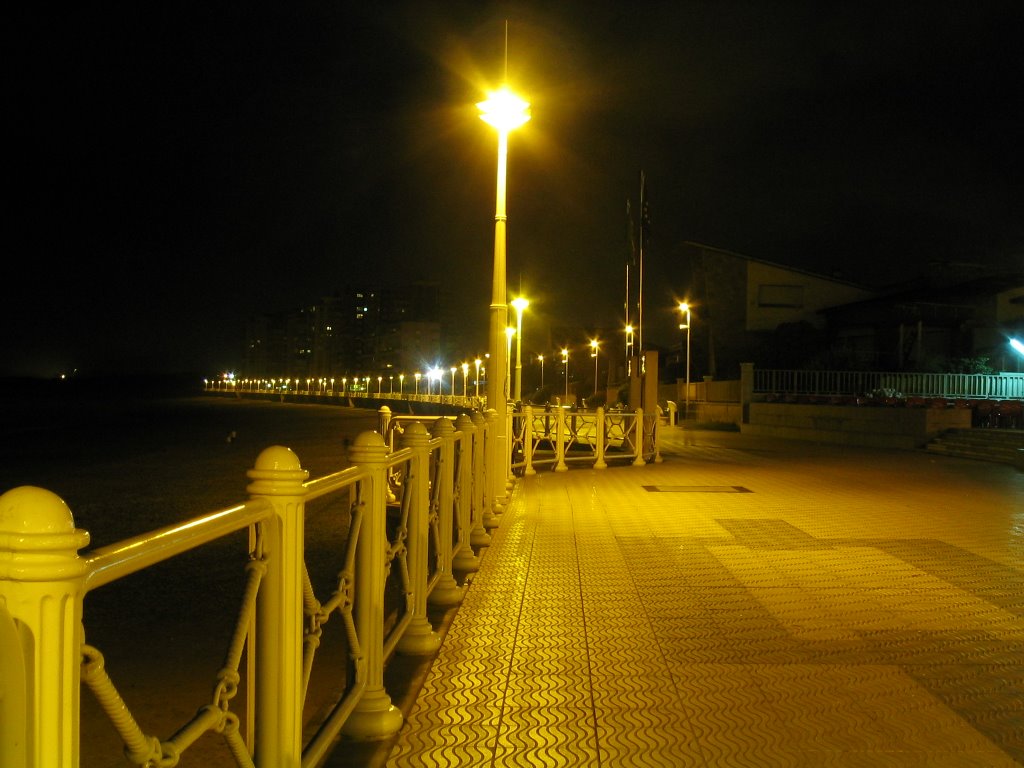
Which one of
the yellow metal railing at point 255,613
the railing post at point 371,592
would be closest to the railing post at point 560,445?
the yellow metal railing at point 255,613

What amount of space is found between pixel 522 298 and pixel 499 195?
2107cm

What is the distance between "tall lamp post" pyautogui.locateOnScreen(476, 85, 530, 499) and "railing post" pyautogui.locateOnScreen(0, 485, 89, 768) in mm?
11053

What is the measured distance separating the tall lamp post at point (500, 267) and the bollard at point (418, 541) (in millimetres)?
6837

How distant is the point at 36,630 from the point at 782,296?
52789 mm

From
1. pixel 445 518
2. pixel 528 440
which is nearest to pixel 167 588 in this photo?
pixel 445 518

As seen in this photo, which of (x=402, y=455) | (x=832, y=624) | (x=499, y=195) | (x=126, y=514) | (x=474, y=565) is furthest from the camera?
(x=126, y=514)

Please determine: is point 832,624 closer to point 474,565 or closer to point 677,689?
point 677,689

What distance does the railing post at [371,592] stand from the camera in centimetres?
446

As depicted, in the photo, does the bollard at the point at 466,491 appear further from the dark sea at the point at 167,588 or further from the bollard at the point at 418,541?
the bollard at the point at 418,541

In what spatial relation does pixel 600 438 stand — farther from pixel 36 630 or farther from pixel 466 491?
pixel 36 630

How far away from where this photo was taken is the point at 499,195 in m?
14.1

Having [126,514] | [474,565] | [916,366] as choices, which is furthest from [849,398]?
[474,565]

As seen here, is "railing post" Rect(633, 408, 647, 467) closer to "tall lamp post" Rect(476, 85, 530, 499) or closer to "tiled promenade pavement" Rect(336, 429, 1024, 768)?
"tall lamp post" Rect(476, 85, 530, 499)

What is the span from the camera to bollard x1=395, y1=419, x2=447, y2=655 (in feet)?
19.0
